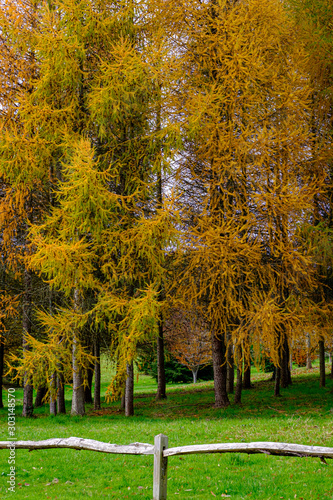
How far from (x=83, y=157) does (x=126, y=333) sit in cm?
467

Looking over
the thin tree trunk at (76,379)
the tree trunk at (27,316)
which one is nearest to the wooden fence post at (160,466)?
the thin tree trunk at (76,379)

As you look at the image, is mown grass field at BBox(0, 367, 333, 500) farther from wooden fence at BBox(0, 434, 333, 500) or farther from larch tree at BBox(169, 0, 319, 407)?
larch tree at BBox(169, 0, 319, 407)

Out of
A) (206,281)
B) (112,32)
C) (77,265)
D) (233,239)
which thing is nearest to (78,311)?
(77,265)

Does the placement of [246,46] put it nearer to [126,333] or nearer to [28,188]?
[28,188]

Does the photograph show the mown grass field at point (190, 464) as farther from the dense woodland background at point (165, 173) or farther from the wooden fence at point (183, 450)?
the dense woodland background at point (165, 173)

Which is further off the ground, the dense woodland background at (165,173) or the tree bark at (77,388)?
the dense woodland background at (165,173)

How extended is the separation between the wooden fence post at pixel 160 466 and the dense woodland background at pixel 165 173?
615 centimetres

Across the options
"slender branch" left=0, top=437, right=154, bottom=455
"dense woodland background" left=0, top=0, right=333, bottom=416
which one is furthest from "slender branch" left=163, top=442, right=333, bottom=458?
"dense woodland background" left=0, top=0, right=333, bottom=416

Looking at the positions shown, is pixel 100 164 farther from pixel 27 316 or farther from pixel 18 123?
pixel 27 316

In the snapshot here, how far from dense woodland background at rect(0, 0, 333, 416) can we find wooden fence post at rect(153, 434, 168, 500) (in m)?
6.15

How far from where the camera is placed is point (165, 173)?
12.7m

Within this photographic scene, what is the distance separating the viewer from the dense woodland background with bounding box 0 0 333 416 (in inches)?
452

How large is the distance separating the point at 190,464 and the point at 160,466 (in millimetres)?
2531

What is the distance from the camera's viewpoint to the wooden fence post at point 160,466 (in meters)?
4.66
